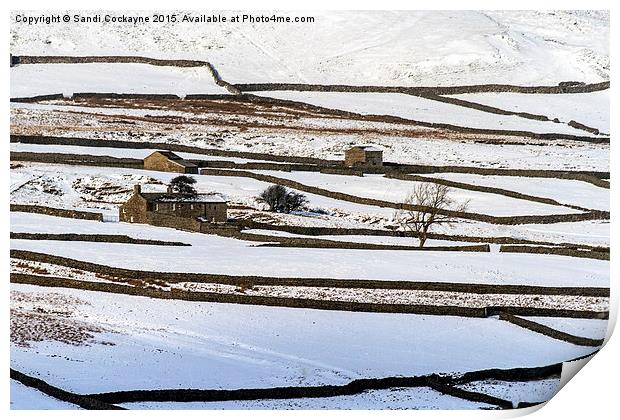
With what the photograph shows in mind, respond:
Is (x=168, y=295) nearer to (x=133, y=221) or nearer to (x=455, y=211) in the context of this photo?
(x=133, y=221)

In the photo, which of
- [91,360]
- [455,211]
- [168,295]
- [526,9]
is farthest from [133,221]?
[526,9]

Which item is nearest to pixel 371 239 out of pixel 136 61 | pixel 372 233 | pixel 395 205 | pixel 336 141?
pixel 372 233

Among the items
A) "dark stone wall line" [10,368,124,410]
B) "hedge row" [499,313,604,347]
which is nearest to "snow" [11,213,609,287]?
"hedge row" [499,313,604,347]

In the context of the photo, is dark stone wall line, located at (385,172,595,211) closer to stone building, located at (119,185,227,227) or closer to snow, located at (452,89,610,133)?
snow, located at (452,89,610,133)

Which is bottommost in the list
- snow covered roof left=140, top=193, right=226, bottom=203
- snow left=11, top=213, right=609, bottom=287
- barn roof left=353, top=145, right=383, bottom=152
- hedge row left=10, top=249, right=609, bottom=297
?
hedge row left=10, top=249, right=609, bottom=297

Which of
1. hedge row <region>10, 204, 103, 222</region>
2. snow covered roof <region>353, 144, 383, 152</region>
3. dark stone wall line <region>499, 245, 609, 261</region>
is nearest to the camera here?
hedge row <region>10, 204, 103, 222</region>

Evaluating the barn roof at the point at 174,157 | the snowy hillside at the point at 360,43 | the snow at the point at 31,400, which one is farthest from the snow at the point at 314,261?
the snowy hillside at the point at 360,43
